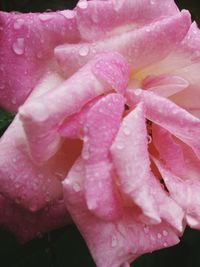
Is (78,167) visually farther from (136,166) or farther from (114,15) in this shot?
(114,15)

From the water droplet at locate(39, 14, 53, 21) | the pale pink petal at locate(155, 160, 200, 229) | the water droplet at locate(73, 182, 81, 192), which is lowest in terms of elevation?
the pale pink petal at locate(155, 160, 200, 229)

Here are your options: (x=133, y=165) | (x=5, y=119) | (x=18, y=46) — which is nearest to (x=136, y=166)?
(x=133, y=165)

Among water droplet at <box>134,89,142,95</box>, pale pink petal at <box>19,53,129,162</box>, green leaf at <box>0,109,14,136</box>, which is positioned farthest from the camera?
green leaf at <box>0,109,14,136</box>

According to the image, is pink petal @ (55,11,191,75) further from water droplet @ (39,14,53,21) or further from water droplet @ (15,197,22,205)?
water droplet @ (15,197,22,205)

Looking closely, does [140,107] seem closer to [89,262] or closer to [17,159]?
[17,159]

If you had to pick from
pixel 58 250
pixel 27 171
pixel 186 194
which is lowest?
pixel 58 250

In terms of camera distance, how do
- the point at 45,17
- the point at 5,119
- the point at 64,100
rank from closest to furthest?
the point at 64,100, the point at 45,17, the point at 5,119

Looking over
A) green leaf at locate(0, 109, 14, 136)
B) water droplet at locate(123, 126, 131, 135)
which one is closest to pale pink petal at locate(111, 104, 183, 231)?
water droplet at locate(123, 126, 131, 135)

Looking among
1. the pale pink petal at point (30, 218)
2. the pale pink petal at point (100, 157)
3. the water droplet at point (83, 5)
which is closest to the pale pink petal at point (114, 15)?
the water droplet at point (83, 5)
